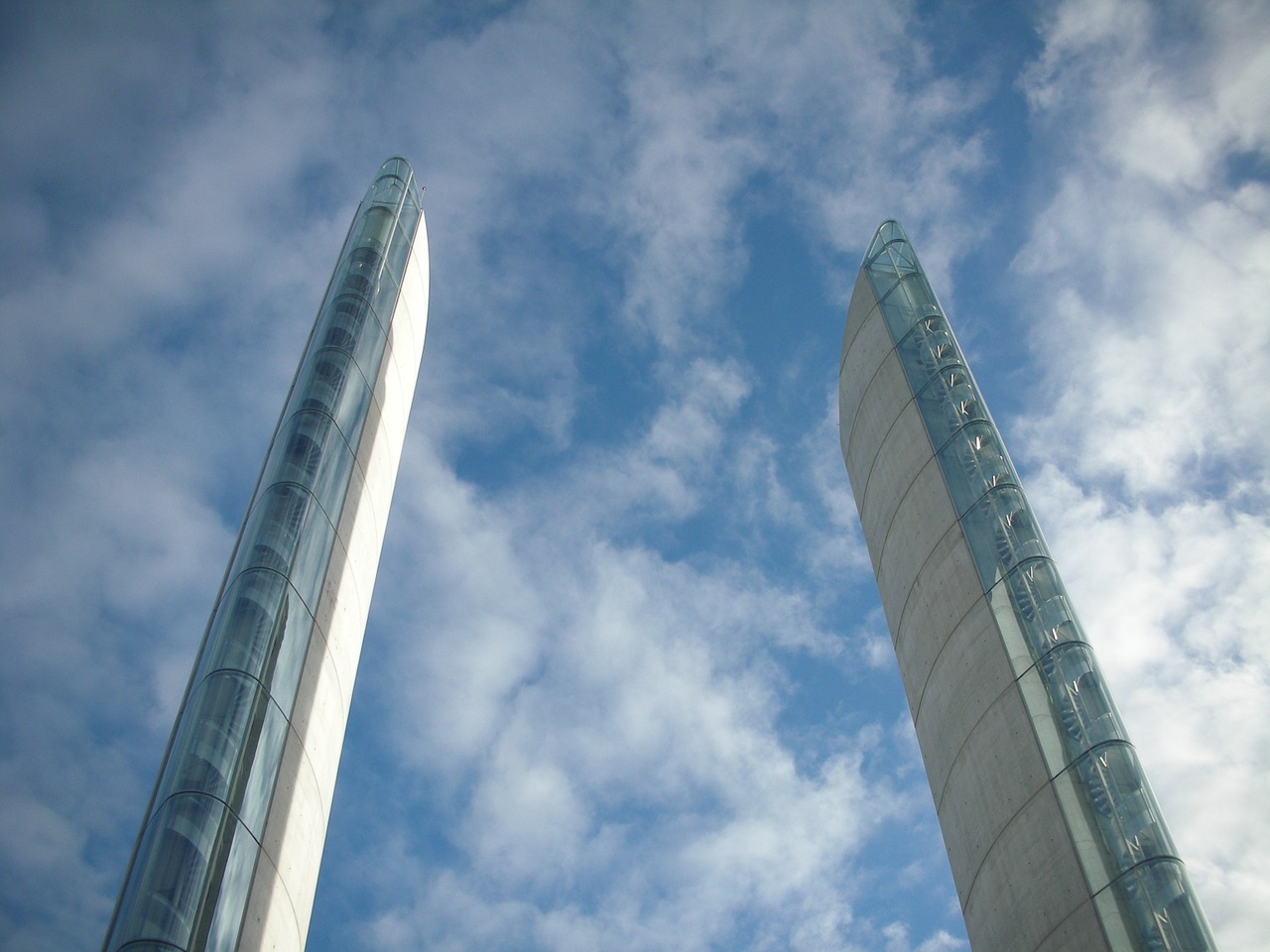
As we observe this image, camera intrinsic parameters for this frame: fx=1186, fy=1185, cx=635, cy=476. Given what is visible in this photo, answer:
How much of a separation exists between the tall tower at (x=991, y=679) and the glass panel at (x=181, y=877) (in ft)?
33.8

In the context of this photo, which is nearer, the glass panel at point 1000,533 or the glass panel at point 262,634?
the glass panel at point 262,634

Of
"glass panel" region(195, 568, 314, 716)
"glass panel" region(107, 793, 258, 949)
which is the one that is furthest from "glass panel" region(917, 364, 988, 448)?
"glass panel" region(107, 793, 258, 949)

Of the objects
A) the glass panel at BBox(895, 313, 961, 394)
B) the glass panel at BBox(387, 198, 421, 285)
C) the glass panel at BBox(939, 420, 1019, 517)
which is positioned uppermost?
the glass panel at BBox(387, 198, 421, 285)

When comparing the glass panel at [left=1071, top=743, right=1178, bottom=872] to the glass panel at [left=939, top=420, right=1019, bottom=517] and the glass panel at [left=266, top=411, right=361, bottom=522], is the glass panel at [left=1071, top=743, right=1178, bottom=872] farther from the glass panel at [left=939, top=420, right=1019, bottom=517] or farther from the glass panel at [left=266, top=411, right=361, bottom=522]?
the glass panel at [left=266, top=411, right=361, bottom=522]

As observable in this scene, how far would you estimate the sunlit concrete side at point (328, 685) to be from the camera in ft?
54.3

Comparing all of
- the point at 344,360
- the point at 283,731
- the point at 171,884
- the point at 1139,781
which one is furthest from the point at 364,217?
the point at 1139,781

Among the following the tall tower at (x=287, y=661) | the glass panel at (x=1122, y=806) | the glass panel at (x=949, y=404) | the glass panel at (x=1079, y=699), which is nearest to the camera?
the tall tower at (x=287, y=661)

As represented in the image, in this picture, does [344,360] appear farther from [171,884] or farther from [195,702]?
[171,884]

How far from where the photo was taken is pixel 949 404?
21.6 m

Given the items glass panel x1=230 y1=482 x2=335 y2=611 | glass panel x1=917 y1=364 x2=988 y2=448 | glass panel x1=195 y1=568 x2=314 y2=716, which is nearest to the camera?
glass panel x1=195 y1=568 x2=314 y2=716

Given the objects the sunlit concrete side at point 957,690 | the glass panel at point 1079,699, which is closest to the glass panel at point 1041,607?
the glass panel at point 1079,699

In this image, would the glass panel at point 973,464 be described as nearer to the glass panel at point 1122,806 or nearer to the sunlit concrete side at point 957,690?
the sunlit concrete side at point 957,690

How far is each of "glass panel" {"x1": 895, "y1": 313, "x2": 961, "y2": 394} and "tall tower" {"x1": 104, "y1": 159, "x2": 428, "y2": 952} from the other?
1044 centimetres

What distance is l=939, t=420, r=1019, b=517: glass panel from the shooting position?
19.8 meters
